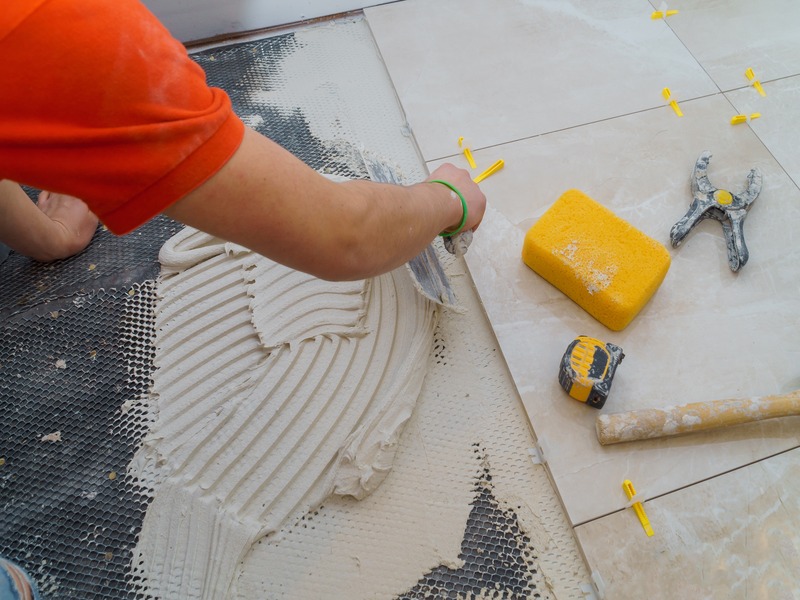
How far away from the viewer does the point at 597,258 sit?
120 centimetres

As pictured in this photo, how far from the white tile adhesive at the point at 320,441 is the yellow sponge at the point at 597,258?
188 millimetres

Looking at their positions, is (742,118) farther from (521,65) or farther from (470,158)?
(470,158)

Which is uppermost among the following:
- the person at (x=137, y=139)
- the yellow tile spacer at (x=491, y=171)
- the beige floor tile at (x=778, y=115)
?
the person at (x=137, y=139)

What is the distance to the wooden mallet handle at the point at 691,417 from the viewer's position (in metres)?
1.07

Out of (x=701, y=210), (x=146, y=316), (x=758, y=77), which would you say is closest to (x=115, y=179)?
(x=146, y=316)

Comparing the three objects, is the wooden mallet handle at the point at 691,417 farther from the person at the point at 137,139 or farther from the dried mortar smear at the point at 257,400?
the person at the point at 137,139

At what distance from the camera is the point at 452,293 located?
49.8 inches

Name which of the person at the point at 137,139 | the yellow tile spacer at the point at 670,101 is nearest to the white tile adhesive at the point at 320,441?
the person at the point at 137,139

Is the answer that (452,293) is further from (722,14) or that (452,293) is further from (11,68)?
(722,14)

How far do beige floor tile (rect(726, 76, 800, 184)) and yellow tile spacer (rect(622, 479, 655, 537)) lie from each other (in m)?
0.87

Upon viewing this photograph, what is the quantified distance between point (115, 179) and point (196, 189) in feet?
0.25

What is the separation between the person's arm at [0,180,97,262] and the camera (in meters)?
1.20

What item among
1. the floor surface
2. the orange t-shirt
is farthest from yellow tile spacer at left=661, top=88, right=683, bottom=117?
the orange t-shirt

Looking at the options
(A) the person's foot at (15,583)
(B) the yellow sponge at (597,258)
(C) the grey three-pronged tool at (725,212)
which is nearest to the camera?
(A) the person's foot at (15,583)
